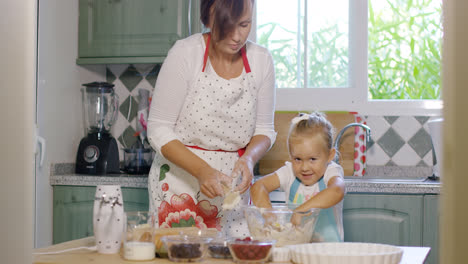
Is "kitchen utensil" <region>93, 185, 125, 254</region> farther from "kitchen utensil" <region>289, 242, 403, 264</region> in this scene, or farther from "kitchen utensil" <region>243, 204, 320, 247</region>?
"kitchen utensil" <region>289, 242, 403, 264</region>

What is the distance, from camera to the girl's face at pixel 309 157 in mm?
1726

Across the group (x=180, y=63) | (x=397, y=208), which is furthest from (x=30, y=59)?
(x=397, y=208)

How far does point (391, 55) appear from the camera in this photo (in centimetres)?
307

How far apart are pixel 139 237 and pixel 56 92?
5.98ft

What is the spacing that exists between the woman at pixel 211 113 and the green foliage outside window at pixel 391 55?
1.28 metres

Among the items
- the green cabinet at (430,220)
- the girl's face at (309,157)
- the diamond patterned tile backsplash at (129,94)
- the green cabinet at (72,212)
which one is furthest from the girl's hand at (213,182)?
the diamond patterned tile backsplash at (129,94)

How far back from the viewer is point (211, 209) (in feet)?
5.89

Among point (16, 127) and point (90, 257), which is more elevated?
point (16, 127)

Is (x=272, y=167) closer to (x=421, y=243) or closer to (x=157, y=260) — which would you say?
(x=421, y=243)

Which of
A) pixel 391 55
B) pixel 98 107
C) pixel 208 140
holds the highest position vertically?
pixel 391 55

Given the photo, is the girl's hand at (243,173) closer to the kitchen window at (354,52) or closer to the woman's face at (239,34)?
the woman's face at (239,34)

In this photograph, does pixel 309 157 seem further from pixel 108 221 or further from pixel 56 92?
pixel 56 92

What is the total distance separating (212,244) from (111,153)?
1799mm

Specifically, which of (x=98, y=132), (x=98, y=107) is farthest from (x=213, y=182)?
(x=98, y=107)
